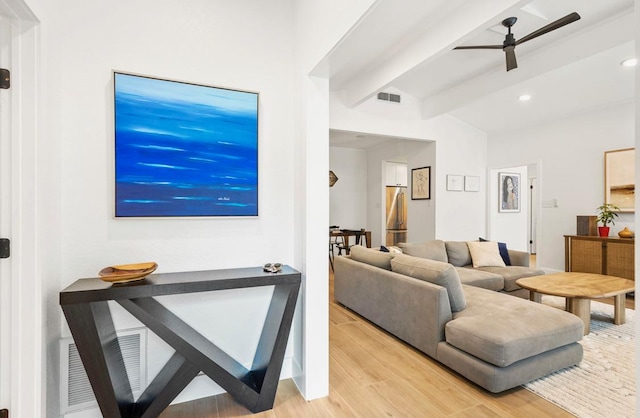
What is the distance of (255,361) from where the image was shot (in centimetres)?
209

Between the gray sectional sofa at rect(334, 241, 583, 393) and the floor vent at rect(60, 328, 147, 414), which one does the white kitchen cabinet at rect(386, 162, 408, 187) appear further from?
the floor vent at rect(60, 328, 147, 414)

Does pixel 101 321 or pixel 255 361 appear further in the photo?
pixel 255 361

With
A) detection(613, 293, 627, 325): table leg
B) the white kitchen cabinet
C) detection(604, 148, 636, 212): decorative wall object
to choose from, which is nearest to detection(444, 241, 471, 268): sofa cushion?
detection(613, 293, 627, 325): table leg

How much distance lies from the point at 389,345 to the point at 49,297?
252 centimetres

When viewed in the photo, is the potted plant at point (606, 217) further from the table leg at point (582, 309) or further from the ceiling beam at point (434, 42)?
the ceiling beam at point (434, 42)

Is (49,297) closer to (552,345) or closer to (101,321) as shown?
(101,321)

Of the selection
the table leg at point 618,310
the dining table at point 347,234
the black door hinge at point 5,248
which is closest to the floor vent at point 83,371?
the black door hinge at point 5,248

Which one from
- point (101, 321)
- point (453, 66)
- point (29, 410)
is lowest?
point (29, 410)

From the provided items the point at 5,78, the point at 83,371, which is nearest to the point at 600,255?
the point at 83,371

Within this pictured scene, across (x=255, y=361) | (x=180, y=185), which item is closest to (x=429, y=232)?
(x=255, y=361)

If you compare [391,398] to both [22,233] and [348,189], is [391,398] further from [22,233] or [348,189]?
[348,189]

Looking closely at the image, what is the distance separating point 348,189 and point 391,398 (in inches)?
238

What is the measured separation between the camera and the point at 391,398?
2.03 metres

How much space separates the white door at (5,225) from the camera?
1351 millimetres
